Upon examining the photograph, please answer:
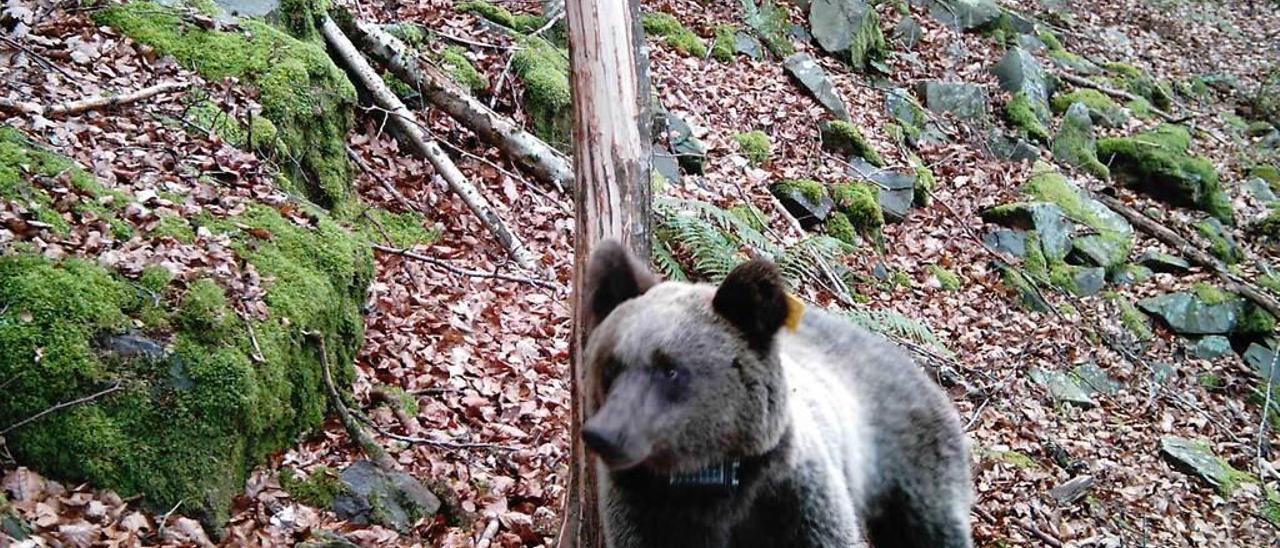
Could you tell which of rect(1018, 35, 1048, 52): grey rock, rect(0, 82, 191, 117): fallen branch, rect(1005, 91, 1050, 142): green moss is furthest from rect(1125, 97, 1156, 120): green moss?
rect(0, 82, 191, 117): fallen branch

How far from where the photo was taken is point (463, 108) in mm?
10367

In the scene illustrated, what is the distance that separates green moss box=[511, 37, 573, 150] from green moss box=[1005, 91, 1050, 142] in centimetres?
999

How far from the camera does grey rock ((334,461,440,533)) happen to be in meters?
5.95

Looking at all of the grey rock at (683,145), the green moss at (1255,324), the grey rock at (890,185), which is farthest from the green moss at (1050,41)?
the grey rock at (683,145)

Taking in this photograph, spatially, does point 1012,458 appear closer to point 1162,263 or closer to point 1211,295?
point 1211,295

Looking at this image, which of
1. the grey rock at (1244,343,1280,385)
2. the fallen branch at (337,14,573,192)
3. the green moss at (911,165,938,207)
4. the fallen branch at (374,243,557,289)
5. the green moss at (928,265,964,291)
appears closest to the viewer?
the fallen branch at (374,243,557,289)

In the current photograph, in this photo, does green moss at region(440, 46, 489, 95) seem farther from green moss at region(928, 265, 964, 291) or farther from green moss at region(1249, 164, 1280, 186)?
green moss at region(1249, 164, 1280, 186)

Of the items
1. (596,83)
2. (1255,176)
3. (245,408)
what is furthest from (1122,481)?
(1255,176)

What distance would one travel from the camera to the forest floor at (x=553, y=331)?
6.36 metres

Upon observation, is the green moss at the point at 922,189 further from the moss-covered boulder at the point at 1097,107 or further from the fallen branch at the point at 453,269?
the fallen branch at the point at 453,269

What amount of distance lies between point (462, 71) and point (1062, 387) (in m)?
7.39

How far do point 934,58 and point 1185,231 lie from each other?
5.47 meters

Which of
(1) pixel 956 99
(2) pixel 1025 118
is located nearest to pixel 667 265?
(1) pixel 956 99

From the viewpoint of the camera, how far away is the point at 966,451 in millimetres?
5148
